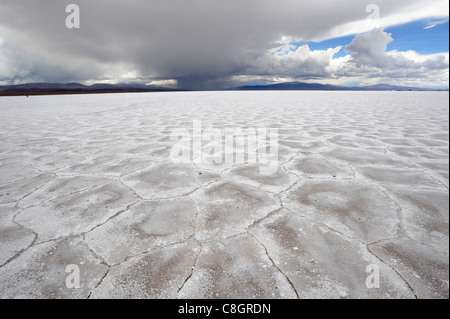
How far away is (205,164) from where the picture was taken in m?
2.68

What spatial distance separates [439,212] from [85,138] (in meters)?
5.01

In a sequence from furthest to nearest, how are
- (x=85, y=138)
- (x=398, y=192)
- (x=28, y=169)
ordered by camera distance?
1. (x=85, y=138)
2. (x=28, y=169)
3. (x=398, y=192)

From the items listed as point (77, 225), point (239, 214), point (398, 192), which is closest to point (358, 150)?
point (398, 192)

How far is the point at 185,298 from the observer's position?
1000 millimetres

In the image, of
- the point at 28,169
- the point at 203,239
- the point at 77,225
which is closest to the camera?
Answer: the point at 203,239

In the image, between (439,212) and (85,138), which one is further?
(85,138)

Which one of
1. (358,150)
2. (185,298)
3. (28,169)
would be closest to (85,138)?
(28,169)

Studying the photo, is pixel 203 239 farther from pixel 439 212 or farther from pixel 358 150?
pixel 358 150

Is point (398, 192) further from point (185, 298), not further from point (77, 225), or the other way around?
point (77, 225)

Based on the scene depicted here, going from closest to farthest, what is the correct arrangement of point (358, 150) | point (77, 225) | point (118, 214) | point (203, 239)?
1. point (203, 239)
2. point (77, 225)
3. point (118, 214)
4. point (358, 150)
